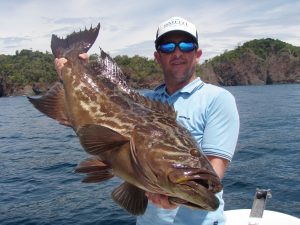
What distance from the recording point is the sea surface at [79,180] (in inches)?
445

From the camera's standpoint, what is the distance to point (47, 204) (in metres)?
12.2

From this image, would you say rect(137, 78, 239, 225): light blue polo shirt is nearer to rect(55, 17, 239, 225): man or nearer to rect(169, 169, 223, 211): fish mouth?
rect(55, 17, 239, 225): man

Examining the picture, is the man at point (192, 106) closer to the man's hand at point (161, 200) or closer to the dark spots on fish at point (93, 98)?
the man's hand at point (161, 200)

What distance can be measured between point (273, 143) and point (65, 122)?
18658 millimetres

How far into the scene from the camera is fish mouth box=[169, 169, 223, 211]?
2926mm

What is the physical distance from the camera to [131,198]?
11.8 feet

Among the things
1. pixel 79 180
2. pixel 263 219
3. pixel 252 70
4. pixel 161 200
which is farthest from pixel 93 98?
pixel 252 70

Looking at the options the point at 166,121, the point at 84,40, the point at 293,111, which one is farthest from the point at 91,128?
the point at 293,111

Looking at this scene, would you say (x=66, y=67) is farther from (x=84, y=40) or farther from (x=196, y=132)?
(x=196, y=132)

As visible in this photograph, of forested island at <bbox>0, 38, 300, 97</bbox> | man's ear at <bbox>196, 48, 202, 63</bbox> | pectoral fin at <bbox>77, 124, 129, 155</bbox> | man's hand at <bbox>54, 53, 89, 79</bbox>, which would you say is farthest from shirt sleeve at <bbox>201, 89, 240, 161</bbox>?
forested island at <bbox>0, 38, 300, 97</bbox>

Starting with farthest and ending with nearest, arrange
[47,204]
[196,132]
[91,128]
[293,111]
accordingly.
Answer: [293,111]
[47,204]
[196,132]
[91,128]

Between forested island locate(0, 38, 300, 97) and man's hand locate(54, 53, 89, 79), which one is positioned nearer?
man's hand locate(54, 53, 89, 79)

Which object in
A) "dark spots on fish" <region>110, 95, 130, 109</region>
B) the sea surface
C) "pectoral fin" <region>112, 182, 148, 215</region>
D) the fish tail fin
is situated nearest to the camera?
"pectoral fin" <region>112, 182, 148, 215</region>

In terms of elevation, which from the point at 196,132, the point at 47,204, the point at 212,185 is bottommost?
the point at 47,204
